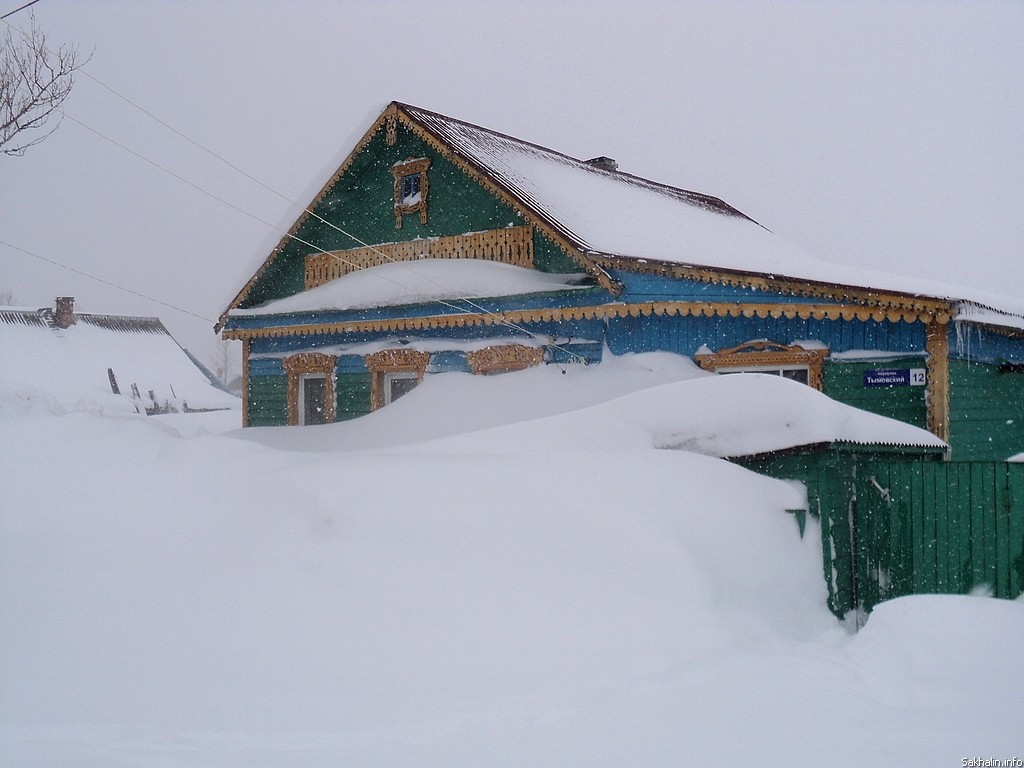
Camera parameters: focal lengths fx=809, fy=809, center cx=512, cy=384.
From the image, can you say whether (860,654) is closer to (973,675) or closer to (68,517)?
(973,675)

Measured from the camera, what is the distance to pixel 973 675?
477 centimetres

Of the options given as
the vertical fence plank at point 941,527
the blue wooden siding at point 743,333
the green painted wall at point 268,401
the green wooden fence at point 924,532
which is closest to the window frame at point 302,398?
the green painted wall at point 268,401

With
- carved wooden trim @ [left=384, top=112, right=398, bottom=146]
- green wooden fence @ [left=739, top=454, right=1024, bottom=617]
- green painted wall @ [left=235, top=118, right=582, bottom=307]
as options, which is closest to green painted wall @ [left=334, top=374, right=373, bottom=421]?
green painted wall @ [left=235, top=118, right=582, bottom=307]

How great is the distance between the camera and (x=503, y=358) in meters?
11.9

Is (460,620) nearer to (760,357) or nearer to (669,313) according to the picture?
(669,313)

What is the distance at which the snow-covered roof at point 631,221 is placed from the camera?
36.3 feet

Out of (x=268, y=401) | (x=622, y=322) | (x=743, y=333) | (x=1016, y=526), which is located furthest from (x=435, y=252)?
(x=1016, y=526)

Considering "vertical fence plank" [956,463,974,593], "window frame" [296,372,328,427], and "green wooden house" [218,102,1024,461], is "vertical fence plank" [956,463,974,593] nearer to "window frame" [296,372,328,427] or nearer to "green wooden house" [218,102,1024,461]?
"green wooden house" [218,102,1024,461]

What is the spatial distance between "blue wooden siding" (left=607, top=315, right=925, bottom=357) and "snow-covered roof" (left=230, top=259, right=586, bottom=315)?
1045 millimetres

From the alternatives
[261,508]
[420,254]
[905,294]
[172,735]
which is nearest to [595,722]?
[172,735]

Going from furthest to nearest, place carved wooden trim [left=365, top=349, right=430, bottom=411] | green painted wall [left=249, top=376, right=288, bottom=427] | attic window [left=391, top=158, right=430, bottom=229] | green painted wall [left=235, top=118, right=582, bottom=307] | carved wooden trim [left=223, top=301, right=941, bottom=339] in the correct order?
green painted wall [left=249, top=376, right=288, bottom=427] < attic window [left=391, top=158, right=430, bottom=229] < carved wooden trim [left=365, top=349, right=430, bottom=411] < green painted wall [left=235, top=118, right=582, bottom=307] < carved wooden trim [left=223, top=301, right=941, bottom=339]

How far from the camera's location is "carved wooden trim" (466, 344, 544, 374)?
11656 mm

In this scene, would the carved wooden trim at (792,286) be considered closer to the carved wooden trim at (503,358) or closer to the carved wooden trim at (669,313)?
the carved wooden trim at (669,313)

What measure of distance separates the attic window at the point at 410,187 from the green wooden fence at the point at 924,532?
846cm
